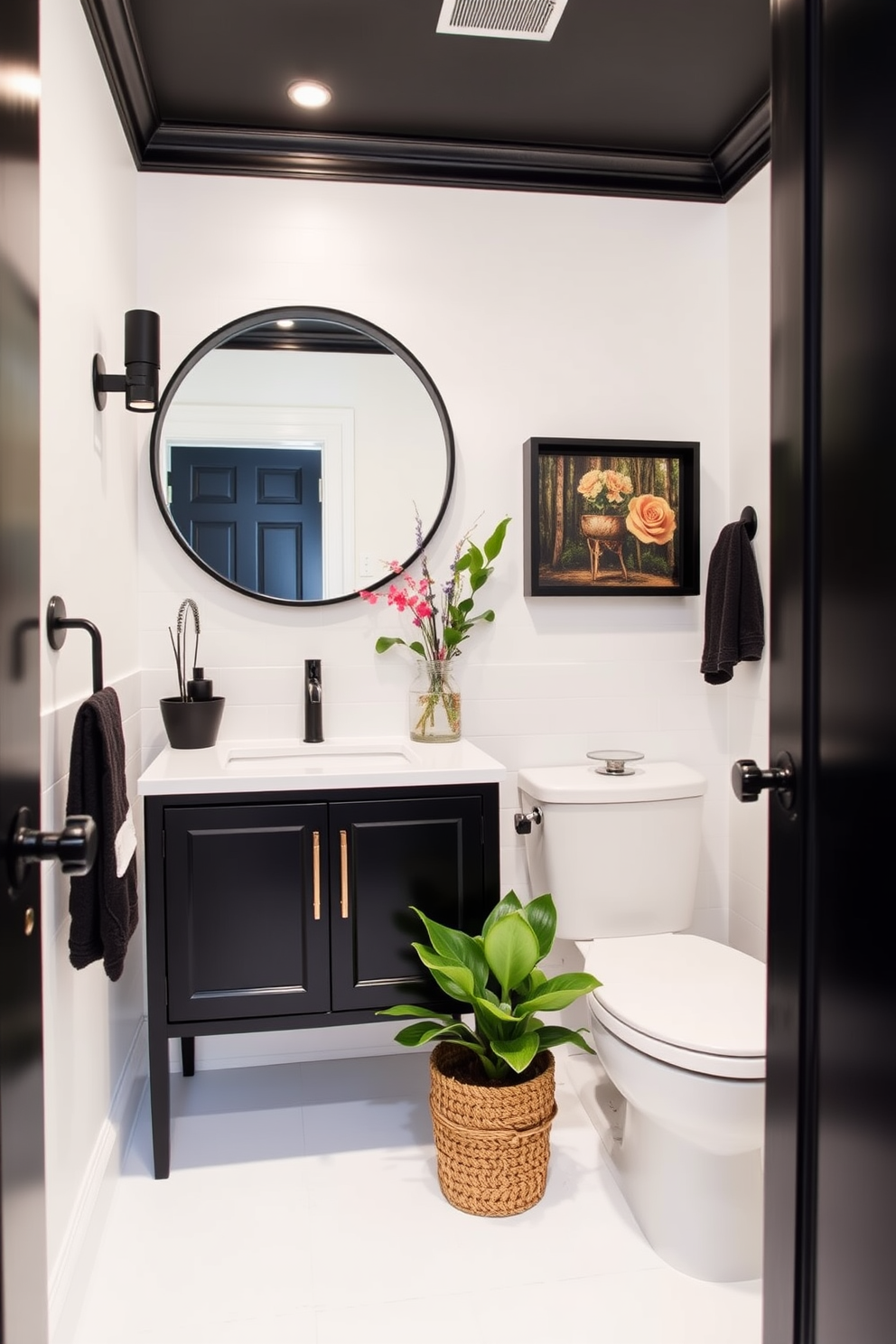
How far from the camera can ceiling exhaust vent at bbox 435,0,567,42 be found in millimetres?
1909

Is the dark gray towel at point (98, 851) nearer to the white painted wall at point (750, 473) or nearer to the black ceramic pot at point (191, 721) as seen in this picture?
the black ceramic pot at point (191, 721)

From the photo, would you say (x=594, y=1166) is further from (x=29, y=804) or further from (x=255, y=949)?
(x=29, y=804)

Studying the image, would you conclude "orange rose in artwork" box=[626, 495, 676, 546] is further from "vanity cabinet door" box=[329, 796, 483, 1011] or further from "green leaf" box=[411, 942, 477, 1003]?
"green leaf" box=[411, 942, 477, 1003]

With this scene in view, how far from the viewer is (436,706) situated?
2.42m

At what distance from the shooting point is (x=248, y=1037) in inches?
96.5

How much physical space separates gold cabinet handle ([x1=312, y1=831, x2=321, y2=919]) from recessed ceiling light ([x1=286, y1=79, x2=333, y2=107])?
1722 millimetres

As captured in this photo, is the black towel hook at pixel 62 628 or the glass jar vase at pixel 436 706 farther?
the glass jar vase at pixel 436 706

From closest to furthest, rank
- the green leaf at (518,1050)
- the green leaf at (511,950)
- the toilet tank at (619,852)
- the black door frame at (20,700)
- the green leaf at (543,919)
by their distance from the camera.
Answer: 1. the black door frame at (20,700)
2. the green leaf at (518,1050)
3. the green leaf at (511,950)
4. the green leaf at (543,919)
5. the toilet tank at (619,852)

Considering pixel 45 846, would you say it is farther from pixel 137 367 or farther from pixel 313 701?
pixel 313 701

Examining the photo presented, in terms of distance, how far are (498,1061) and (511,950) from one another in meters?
0.23

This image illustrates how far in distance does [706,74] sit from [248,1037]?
2.61 meters

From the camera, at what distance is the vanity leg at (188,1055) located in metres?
2.38

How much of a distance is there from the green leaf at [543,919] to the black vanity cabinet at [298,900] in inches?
4.4

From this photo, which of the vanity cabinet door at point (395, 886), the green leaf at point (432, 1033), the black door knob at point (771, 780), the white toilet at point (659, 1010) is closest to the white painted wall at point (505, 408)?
the white toilet at point (659, 1010)
